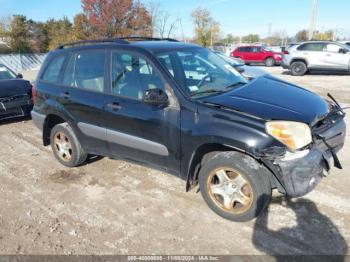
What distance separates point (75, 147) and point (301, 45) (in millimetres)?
14204

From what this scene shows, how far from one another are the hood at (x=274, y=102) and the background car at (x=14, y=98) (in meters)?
5.60

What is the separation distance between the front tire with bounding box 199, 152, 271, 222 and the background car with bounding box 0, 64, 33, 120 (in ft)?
18.5

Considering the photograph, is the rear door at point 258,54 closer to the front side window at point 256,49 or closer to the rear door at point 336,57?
the front side window at point 256,49

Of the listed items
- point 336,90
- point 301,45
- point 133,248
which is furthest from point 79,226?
point 301,45

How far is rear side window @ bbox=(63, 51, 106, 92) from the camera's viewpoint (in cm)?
426

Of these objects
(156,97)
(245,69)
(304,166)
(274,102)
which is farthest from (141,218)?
(245,69)

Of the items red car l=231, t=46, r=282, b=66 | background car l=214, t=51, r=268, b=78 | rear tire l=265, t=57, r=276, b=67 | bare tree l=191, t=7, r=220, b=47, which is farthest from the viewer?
bare tree l=191, t=7, r=220, b=47

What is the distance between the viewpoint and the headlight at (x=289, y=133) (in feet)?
10.0

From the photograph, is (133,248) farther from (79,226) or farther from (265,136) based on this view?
(265,136)

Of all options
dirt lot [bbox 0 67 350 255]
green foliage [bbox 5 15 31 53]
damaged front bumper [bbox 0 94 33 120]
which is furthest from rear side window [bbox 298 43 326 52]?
green foliage [bbox 5 15 31 53]

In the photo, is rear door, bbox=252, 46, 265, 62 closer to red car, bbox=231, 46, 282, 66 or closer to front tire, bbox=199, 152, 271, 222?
red car, bbox=231, 46, 282, 66

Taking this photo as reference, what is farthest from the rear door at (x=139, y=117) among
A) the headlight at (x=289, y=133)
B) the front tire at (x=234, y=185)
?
the headlight at (x=289, y=133)

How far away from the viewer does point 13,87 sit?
305 inches

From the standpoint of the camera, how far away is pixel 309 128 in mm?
3176
